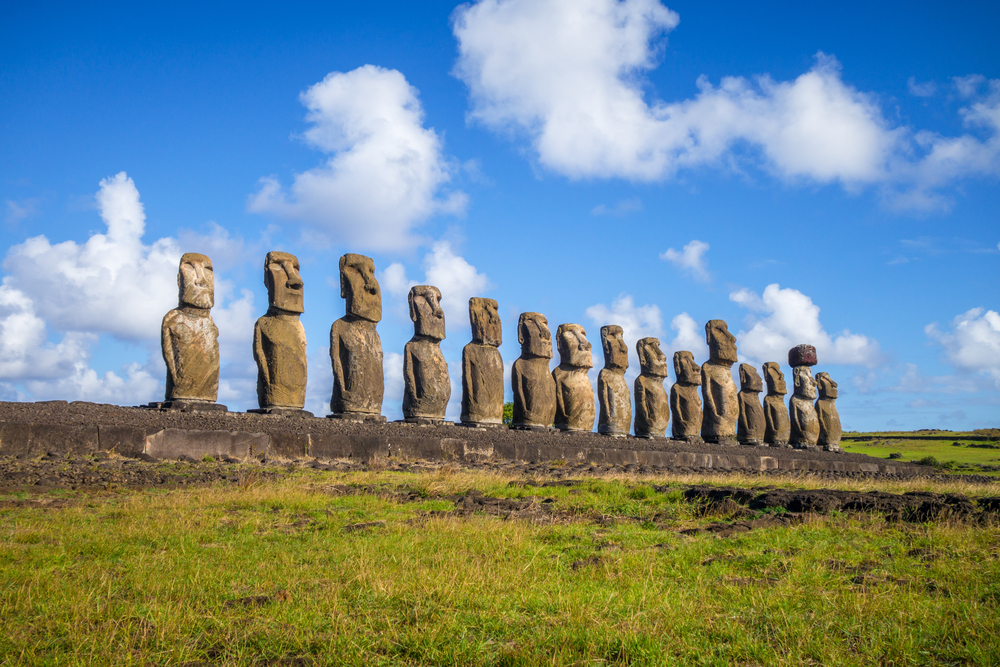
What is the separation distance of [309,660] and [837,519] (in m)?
5.14

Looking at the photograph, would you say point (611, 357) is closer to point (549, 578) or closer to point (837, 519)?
point (837, 519)

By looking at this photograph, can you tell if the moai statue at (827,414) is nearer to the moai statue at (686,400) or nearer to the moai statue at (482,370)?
the moai statue at (686,400)

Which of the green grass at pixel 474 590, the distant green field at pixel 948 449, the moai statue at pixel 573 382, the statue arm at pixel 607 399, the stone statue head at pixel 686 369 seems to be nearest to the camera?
the green grass at pixel 474 590

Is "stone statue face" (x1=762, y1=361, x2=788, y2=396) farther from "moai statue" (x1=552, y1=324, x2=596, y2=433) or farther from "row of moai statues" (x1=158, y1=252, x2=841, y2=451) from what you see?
"moai statue" (x1=552, y1=324, x2=596, y2=433)

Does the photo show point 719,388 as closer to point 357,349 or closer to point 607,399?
point 607,399

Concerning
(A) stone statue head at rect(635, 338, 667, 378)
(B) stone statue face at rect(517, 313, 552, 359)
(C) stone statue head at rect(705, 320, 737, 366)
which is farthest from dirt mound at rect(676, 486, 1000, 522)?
(C) stone statue head at rect(705, 320, 737, 366)

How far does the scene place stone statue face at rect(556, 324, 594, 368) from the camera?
749 inches

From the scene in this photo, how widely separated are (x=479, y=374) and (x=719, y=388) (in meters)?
9.56

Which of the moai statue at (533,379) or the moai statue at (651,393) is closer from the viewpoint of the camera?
the moai statue at (533,379)

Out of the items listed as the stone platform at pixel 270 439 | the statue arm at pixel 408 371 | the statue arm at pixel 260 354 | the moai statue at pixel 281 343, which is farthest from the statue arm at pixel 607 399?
the statue arm at pixel 260 354

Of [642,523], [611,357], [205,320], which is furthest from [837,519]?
[611,357]

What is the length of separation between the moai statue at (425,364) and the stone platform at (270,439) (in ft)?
2.22

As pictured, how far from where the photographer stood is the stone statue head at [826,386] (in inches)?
1083

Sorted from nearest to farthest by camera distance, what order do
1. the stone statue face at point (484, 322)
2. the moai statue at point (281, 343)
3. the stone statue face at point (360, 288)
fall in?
the moai statue at point (281, 343)
the stone statue face at point (360, 288)
the stone statue face at point (484, 322)
